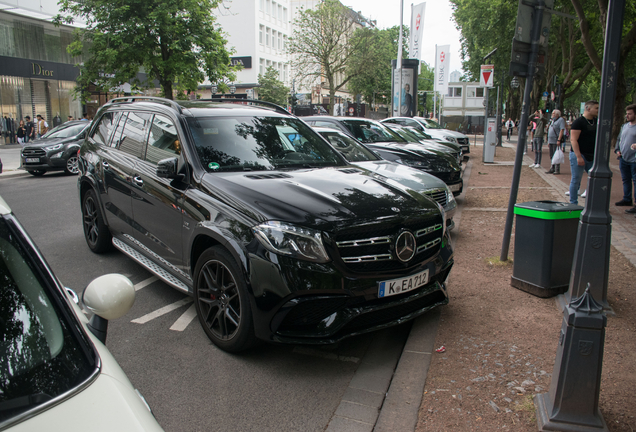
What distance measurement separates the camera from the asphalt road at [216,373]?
3127mm

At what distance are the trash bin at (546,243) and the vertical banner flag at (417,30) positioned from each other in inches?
957

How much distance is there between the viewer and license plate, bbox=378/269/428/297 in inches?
141

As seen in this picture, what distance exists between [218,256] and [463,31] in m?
45.8

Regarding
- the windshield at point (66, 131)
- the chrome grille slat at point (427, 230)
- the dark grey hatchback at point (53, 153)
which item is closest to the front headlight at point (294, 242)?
the chrome grille slat at point (427, 230)

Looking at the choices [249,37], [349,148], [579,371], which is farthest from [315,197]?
[249,37]

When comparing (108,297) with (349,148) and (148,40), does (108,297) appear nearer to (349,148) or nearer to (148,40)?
(349,148)

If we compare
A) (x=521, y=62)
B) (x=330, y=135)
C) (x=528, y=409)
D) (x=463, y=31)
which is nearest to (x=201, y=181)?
(x=528, y=409)

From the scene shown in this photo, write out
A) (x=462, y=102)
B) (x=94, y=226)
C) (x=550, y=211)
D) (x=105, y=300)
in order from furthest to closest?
(x=462, y=102), (x=94, y=226), (x=550, y=211), (x=105, y=300)

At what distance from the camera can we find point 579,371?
9.07 feet

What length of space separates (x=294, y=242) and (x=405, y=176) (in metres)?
4.09

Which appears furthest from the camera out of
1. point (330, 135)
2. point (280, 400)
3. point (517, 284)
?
point (330, 135)

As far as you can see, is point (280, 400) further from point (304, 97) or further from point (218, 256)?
point (304, 97)

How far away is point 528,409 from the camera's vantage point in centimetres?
307

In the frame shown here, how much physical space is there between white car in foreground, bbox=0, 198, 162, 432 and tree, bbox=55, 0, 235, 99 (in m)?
22.9
